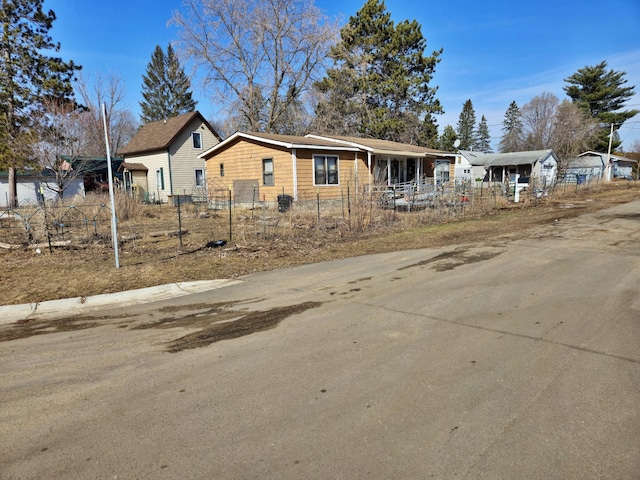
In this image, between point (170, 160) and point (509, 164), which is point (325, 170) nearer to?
point (170, 160)

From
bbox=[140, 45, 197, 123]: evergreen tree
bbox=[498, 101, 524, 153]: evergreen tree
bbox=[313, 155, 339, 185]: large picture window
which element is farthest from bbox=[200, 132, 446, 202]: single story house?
bbox=[498, 101, 524, 153]: evergreen tree

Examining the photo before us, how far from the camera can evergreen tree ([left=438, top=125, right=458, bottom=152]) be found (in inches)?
1882

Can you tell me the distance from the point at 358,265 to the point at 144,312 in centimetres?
423

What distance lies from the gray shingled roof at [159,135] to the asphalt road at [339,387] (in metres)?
26.8

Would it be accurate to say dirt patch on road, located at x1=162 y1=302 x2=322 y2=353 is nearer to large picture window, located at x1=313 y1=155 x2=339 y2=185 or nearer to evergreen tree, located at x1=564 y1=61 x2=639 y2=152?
large picture window, located at x1=313 y1=155 x2=339 y2=185

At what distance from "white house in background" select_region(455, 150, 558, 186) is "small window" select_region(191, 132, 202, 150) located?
25.0m

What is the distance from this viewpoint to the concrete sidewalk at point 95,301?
577cm

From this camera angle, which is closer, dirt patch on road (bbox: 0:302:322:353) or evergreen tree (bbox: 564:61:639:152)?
dirt patch on road (bbox: 0:302:322:353)

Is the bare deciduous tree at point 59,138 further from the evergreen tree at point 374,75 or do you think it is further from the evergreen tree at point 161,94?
the evergreen tree at point 161,94

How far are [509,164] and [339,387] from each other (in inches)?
1856

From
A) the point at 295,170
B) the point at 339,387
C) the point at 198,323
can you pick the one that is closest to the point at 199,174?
the point at 295,170

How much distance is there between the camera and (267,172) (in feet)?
67.6

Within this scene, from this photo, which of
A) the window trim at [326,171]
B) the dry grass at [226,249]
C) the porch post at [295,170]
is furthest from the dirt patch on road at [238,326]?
the window trim at [326,171]

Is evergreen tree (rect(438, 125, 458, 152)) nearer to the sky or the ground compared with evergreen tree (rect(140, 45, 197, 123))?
nearer to the ground
